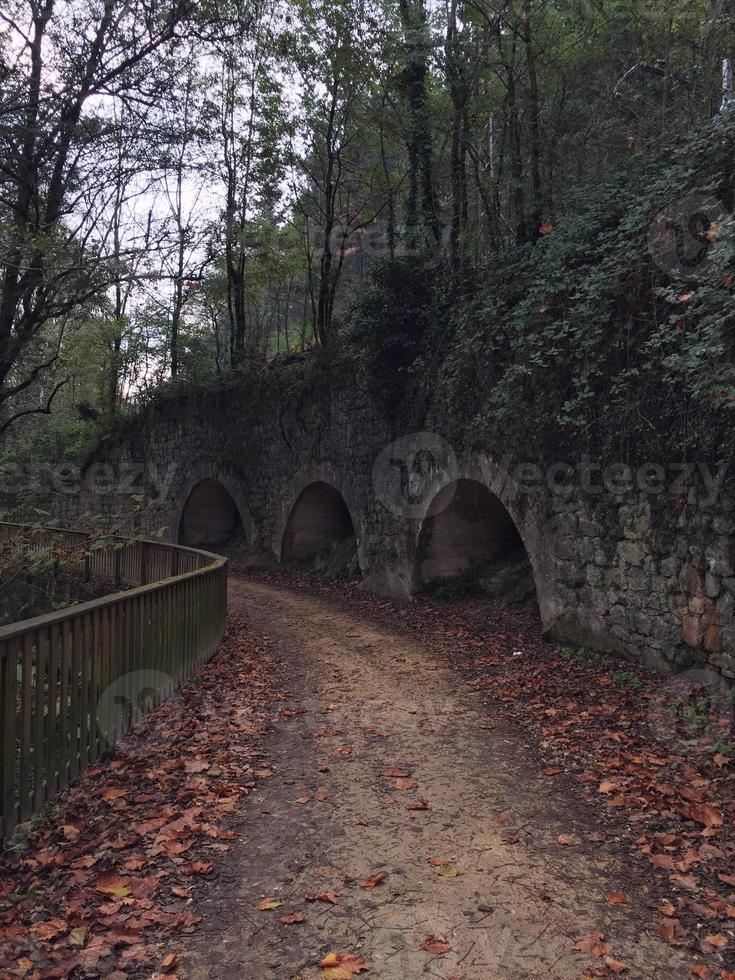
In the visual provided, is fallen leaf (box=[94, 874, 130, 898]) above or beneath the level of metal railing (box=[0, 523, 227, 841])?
beneath

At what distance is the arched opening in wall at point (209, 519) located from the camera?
61.0 ft

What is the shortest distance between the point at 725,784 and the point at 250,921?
9.33 ft

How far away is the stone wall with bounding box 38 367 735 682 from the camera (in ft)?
19.0

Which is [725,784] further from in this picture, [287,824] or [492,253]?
[492,253]

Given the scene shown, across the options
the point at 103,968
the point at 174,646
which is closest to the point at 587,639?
the point at 174,646

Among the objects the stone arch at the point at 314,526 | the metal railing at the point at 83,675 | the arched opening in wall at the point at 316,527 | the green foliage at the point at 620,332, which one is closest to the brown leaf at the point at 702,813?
the green foliage at the point at 620,332

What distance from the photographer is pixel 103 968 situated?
2.45 meters

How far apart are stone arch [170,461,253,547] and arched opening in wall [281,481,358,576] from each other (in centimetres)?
328

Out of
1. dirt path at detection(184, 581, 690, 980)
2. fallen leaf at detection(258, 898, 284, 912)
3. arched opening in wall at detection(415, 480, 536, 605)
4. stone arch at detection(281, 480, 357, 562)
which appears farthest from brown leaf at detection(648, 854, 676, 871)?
stone arch at detection(281, 480, 357, 562)

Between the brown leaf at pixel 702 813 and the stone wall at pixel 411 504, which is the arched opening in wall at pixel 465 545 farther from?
the brown leaf at pixel 702 813

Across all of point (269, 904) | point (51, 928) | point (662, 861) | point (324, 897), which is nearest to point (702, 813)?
point (662, 861)

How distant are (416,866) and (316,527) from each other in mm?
11963

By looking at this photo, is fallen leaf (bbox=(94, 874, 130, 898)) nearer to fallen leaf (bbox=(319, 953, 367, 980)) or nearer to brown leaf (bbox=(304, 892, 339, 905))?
brown leaf (bbox=(304, 892, 339, 905))

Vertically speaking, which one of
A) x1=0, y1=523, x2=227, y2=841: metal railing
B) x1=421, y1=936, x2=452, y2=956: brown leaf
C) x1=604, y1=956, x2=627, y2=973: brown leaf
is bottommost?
x1=604, y1=956, x2=627, y2=973: brown leaf
